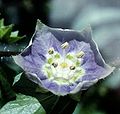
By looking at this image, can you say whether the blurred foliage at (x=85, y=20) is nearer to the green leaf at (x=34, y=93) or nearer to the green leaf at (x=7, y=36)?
the green leaf at (x=7, y=36)

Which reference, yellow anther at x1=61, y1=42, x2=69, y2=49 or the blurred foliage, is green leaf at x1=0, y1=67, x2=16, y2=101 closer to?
yellow anther at x1=61, y1=42, x2=69, y2=49

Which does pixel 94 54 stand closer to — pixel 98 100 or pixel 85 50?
pixel 85 50

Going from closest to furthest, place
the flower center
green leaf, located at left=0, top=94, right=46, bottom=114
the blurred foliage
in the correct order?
1. green leaf, located at left=0, top=94, right=46, bottom=114
2. the flower center
3. the blurred foliage

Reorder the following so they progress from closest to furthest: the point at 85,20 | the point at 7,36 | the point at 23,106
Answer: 1. the point at 23,106
2. the point at 7,36
3. the point at 85,20

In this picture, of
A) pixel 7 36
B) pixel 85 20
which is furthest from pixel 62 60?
pixel 85 20

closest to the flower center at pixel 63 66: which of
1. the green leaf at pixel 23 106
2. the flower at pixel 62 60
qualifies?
the flower at pixel 62 60

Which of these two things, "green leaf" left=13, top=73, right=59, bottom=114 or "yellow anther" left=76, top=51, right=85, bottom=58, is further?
"yellow anther" left=76, top=51, right=85, bottom=58

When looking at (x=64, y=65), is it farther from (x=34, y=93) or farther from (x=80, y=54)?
(x=34, y=93)

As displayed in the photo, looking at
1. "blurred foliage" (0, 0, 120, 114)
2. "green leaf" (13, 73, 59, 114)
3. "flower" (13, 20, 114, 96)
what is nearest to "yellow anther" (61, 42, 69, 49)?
"flower" (13, 20, 114, 96)
